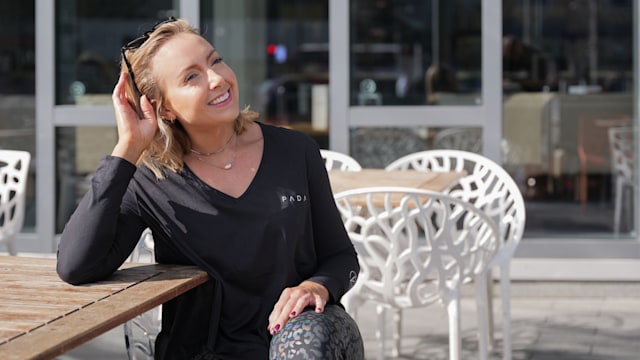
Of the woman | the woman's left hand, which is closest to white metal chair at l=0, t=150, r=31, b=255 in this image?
the woman

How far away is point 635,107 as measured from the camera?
223 inches

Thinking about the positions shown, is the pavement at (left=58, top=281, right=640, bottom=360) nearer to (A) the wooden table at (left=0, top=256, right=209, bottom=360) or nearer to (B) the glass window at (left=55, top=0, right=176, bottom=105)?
(B) the glass window at (left=55, top=0, right=176, bottom=105)

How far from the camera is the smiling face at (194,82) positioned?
2471 mm

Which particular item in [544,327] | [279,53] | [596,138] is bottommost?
[544,327]

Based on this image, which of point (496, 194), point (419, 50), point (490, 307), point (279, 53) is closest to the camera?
point (496, 194)

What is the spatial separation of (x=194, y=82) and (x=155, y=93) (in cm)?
10

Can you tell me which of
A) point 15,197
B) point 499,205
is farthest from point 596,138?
point 15,197

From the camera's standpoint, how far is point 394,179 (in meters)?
4.50

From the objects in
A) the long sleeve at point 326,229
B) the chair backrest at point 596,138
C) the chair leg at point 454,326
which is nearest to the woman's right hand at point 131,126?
the long sleeve at point 326,229

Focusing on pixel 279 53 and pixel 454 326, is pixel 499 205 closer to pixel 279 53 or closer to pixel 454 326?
pixel 454 326

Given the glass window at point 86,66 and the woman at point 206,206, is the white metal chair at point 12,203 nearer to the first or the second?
the glass window at point 86,66

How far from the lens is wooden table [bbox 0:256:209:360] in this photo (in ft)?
5.93

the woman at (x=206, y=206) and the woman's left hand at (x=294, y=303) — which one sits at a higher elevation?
the woman at (x=206, y=206)

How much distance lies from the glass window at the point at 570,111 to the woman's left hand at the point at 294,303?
351 cm
